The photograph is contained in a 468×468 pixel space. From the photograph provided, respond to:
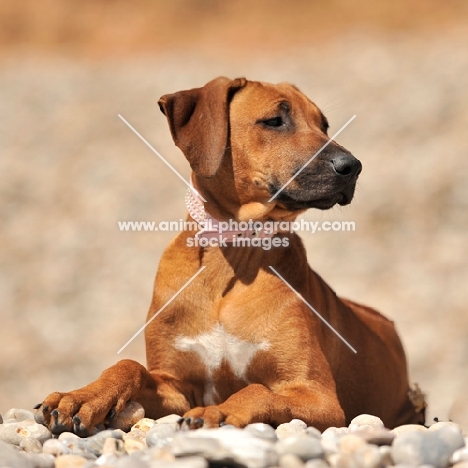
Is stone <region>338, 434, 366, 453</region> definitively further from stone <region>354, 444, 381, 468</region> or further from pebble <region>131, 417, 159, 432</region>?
pebble <region>131, 417, 159, 432</region>

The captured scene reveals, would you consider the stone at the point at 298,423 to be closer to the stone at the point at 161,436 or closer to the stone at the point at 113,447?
the stone at the point at 161,436

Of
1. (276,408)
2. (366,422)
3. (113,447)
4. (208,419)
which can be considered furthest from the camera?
(366,422)

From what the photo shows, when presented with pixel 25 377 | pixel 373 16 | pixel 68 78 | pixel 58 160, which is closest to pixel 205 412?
pixel 25 377

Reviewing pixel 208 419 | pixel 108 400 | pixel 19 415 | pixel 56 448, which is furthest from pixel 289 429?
pixel 19 415

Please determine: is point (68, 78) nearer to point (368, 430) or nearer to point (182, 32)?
point (182, 32)

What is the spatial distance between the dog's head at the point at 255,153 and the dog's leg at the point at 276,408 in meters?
1.09

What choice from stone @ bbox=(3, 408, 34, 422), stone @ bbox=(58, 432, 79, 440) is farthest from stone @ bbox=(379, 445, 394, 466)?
stone @ bbox=(3, 408, 34, 422)

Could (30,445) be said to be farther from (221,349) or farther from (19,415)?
(221,349)

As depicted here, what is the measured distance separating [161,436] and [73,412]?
724 millimetres

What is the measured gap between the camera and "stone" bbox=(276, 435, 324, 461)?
3.82m

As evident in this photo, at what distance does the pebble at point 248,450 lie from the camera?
3736 millimetres

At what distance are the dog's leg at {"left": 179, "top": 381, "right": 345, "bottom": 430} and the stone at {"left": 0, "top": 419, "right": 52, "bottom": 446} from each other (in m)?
0.74

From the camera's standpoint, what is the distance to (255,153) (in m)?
5.79

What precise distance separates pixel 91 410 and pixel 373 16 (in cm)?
2033
